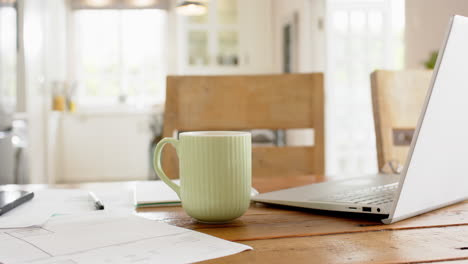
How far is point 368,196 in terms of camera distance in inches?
27.1

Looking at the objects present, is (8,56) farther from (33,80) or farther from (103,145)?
(103,145)

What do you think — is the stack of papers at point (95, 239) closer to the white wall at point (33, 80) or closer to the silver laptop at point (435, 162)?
the silver laptop at point (435, 162)

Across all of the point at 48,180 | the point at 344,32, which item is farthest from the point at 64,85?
the point at 344,32

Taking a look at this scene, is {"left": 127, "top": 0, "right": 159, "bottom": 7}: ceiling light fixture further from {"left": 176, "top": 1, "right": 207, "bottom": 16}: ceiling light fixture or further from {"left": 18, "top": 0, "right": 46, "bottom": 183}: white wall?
{"left": 176, "top": 1, "right": 207, "bottom": 16}: ceiling light fixture

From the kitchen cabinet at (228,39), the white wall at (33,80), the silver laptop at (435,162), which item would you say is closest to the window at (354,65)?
the kitchen cabinet at (228,39)

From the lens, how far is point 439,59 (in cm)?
51

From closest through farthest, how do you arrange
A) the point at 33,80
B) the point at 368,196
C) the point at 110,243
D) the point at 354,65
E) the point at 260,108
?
1. the point at 110,243
2. the point at 368,196
3. the point at 260,108
4. the point at 33,80
5. the point at 354,65

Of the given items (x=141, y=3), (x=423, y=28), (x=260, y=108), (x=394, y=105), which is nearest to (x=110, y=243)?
(x=260, y=108)

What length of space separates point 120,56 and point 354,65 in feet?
9.32

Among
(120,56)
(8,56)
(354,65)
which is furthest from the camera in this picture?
(120,56)

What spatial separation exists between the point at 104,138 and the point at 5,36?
66.9 inches

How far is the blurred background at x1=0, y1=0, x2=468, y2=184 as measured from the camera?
399cm

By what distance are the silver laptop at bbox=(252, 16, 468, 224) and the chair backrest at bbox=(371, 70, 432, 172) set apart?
498 millimetres

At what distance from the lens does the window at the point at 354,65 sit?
4238 mm
